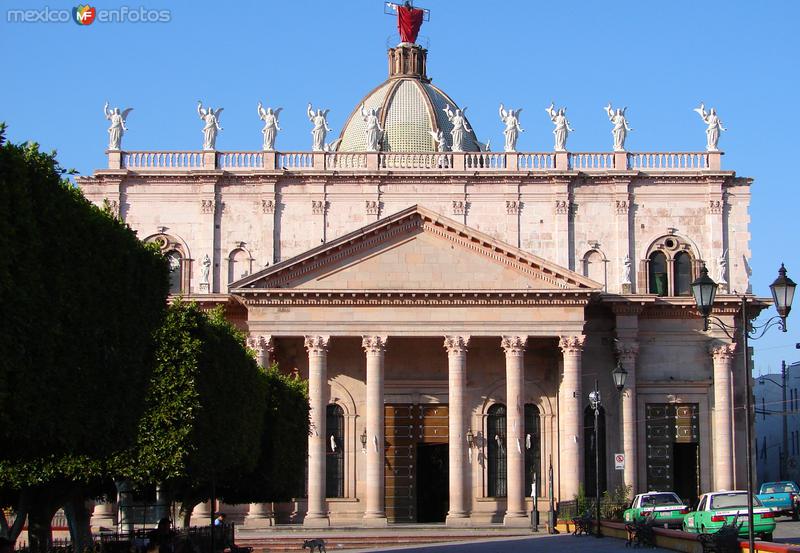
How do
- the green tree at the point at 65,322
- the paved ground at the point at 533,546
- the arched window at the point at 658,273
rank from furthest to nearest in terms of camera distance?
1. the arched window at the point at 658,273
2. the paved ground at the point at 533,546
3. the green tree at the point at 65,322

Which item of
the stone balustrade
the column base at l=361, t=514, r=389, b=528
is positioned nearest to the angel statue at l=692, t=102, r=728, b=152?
the stone balustrade

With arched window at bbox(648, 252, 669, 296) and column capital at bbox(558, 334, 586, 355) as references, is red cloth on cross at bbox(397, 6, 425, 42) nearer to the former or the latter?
arched window at bbox(648, 252, 669, 296)

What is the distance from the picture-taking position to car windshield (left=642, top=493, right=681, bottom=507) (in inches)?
2512

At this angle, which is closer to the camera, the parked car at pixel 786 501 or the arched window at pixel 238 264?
the parked car at pixel 786 501

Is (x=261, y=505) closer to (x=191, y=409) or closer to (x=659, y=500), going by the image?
(x=659, y=500)

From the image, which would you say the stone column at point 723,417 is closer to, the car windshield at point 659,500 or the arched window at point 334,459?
the car windshield at point 659,500

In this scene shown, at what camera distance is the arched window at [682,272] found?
79625 mm

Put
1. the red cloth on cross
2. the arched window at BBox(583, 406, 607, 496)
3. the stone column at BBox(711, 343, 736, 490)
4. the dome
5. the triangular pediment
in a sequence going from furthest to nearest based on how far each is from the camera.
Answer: the red cloth on cross
the dome
the arched window at BBox(583, 406, 607, 496)
the stone column at BBox(711, 343, 736, 490)
the triangular pediment

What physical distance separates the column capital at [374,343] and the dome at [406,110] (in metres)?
23.2

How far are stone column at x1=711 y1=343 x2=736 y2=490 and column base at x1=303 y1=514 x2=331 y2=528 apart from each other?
20.5 m

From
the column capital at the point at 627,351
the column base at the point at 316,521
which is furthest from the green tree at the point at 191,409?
the column capital at the point at 627,351

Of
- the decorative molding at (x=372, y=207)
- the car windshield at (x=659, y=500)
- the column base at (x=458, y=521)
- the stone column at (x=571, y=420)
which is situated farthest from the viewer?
the decorative molding at (x=372, y=207)

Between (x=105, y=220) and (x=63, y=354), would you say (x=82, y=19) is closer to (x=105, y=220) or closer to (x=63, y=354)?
(x=105, y=220)

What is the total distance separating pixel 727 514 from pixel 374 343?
2665 centimetres
